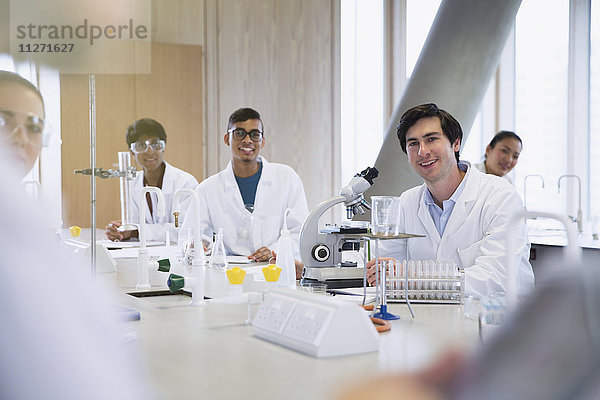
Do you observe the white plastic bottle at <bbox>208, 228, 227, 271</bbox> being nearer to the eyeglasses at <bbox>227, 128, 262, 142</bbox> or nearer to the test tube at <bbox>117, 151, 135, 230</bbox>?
the test tube at <bbox>117, 151, 135, 230</bbox>

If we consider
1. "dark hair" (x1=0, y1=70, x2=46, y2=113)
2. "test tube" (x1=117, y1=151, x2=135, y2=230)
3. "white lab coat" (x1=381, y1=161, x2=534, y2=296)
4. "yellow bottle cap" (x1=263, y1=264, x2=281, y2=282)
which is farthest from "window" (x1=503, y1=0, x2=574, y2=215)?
"dark hair" (x1=0, y1=70, x2=46, y2=113)

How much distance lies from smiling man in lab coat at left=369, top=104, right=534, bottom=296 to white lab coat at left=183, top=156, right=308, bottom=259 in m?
1.05

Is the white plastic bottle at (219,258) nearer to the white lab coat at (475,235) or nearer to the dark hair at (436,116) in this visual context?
the white lab coat at (475,235)

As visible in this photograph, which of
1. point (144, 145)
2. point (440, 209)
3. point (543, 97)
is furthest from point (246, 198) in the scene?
point (543, 97)

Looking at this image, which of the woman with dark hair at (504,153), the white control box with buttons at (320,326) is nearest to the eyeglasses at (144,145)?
the woman with dark hair at (504,153)

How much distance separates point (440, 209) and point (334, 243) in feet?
2.13

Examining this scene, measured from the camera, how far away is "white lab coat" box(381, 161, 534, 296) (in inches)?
96.8

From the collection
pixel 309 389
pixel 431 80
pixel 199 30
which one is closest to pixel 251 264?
pixel 309 389

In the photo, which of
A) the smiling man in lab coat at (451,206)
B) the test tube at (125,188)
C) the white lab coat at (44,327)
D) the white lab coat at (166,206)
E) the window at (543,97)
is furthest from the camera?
the window at (543,97)

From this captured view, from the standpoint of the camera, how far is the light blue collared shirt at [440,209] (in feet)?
9.37

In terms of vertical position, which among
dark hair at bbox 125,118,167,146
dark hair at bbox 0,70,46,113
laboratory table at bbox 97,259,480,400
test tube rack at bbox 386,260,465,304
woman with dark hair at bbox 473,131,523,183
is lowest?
laboratory table at bbox 97,259,480,400

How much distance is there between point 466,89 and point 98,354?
4943 mm

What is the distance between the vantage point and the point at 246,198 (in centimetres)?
402

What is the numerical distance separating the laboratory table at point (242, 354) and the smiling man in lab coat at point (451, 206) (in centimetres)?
61
